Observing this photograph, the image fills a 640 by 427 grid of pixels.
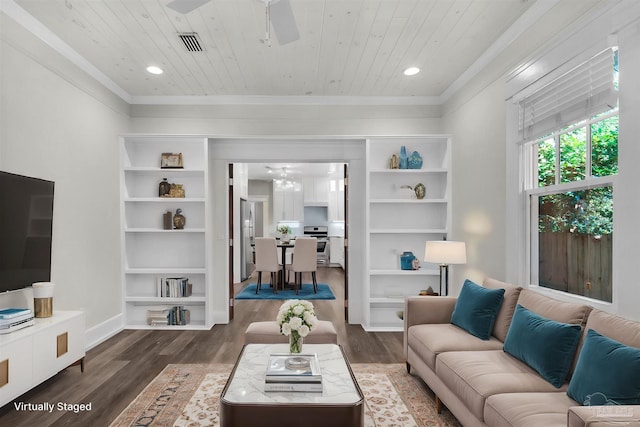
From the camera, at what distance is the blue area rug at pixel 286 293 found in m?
7.01

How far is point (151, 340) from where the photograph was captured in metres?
4.49

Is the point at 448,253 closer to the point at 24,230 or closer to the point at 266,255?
the point at 24,230

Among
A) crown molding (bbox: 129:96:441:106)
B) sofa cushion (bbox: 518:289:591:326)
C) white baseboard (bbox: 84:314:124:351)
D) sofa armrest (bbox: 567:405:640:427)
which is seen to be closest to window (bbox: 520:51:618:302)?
sofa cushion (bbox: 518:289:591:326)

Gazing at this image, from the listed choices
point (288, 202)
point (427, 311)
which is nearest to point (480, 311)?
point (427, 311)

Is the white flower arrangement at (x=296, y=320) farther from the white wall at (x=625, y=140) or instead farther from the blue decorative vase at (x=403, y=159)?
the blue decorative vase at (x=403, y=159)

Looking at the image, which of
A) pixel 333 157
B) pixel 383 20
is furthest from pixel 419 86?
pixel 383 20

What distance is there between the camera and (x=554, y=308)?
245cm

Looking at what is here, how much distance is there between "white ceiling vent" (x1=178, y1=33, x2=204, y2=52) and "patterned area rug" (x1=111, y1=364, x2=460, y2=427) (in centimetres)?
290

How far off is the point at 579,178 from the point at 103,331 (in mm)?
4741

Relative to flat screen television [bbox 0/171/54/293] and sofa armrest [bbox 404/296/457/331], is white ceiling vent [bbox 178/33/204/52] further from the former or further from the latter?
sofa armrest [bbox 404/296/457/331]

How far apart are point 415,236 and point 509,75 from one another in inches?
94.4

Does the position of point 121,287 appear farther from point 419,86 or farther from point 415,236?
point 419,86

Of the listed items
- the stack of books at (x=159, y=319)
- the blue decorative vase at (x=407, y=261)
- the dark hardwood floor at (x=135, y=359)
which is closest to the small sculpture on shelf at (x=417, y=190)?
the blue decorative vase at (x=407, y=261)

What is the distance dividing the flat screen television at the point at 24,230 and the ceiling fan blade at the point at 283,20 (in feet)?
7.17
